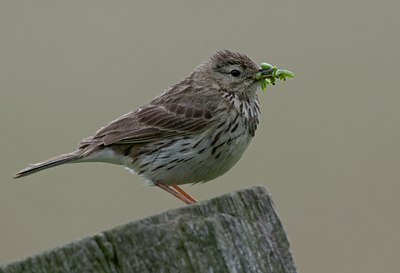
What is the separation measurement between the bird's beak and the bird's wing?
0.53 m

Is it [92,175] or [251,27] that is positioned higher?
[251,27]

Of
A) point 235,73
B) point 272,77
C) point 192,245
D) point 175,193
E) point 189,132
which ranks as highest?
point 235,73

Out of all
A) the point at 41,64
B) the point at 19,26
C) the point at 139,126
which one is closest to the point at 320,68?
the point at 41,64

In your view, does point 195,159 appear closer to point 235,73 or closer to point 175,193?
point 175,193

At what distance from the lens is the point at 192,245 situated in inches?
134

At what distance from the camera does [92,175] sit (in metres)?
11.4

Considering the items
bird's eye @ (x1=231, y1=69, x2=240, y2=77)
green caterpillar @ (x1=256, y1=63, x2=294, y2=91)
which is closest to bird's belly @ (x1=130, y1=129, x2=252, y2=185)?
green caterpillar @ (x1=256, y1=63, x2=294, y2=91)

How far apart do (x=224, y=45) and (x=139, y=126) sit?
6881 millimetres

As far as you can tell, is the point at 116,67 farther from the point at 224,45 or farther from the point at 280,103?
the point at 280,103

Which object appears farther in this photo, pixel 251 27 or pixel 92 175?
pixel 251 27

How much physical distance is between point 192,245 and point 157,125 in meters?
4.07

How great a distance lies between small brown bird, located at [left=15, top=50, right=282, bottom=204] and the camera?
7164 mm

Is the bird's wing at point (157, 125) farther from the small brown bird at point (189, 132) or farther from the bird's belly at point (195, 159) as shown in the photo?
the bird's belly at point (195, 159)

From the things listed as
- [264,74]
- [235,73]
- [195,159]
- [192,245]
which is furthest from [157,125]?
[192,245]
